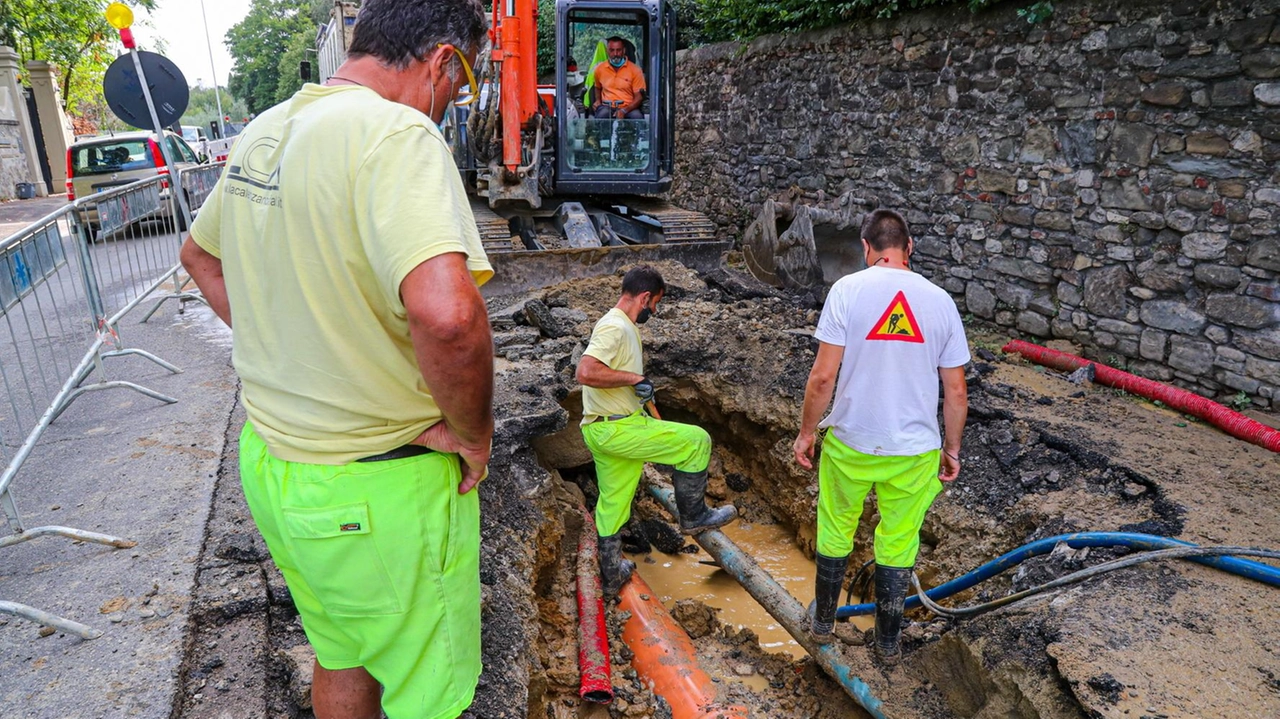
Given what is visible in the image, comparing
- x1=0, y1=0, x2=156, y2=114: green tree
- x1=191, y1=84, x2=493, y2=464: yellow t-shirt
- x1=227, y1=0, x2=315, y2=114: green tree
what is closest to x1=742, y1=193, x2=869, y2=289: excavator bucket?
x1=191, y1=84, x2=493, y2=464: yellow t-shirt

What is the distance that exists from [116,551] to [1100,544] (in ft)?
14.8

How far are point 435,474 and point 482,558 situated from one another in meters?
2.01

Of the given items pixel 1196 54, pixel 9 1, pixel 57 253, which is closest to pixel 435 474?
pixel 57 253

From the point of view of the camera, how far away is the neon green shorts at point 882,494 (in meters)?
3.58

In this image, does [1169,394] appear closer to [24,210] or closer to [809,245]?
[809,245]

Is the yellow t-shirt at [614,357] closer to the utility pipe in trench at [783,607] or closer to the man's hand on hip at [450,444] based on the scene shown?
the utility pipe in trench at [783,607]

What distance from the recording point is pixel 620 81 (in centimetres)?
965

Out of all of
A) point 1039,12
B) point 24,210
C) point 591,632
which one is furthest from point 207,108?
point 591,632

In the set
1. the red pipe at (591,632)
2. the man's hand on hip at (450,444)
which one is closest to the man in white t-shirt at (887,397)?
the red pipe at (591,632)

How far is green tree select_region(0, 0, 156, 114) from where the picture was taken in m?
19.5

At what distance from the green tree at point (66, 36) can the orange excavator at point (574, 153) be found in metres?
16.5

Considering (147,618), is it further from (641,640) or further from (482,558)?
(641,640)

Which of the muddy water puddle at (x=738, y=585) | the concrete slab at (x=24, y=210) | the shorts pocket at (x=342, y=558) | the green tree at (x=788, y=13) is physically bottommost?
the muddy water puddle at (x=738, y=585)

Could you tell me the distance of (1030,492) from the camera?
15.4 feet
